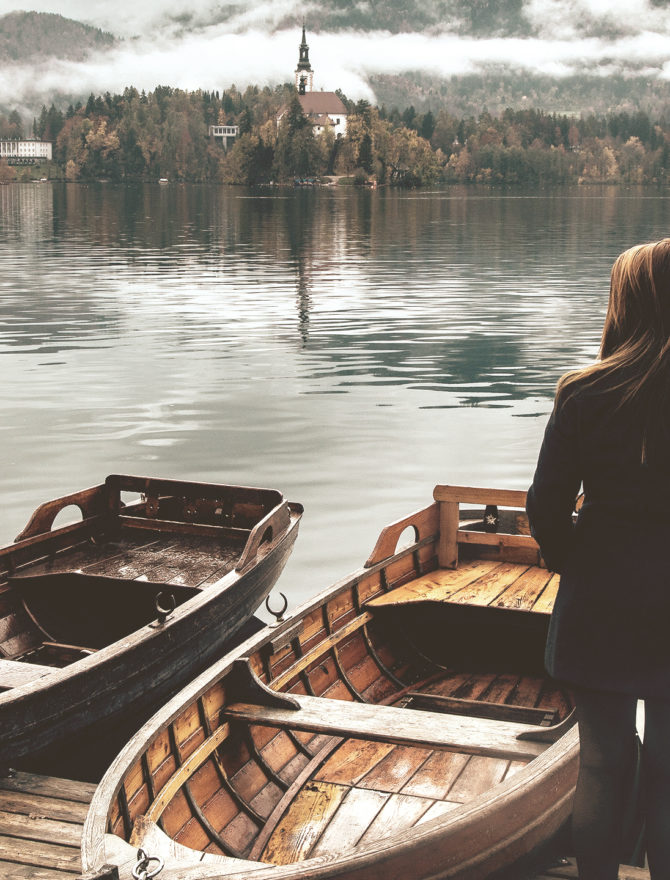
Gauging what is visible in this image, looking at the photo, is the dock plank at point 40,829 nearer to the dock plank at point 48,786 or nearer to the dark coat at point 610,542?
the dock plank at point 48,786

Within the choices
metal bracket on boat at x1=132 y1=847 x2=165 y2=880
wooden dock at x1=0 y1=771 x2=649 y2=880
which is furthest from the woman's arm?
wooden dock at x1=0 y1=771 x2=649 y2=880

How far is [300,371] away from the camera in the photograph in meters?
26.1

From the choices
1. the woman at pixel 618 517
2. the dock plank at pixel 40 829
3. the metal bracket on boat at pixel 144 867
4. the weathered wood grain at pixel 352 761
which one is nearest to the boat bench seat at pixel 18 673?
the dock plank at pixel 40 829

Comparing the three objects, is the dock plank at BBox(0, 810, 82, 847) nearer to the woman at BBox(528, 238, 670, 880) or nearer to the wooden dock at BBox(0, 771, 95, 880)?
the wooden dock at BBox(0, 771, 95, 880)

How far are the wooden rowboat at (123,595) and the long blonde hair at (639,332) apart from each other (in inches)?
175

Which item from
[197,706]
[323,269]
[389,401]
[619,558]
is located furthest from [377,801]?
[323,269]

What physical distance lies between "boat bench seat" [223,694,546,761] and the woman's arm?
2083mm

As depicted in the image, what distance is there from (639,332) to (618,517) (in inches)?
25.7

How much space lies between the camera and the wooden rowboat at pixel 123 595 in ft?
23.1

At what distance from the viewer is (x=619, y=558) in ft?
12.3

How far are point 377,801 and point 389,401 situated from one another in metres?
17.0

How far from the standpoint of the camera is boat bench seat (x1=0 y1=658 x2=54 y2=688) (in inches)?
272

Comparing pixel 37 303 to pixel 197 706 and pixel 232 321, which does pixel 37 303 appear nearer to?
pixel 232 321

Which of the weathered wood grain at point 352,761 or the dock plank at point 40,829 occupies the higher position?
the weathered wood grain at point 352,761
